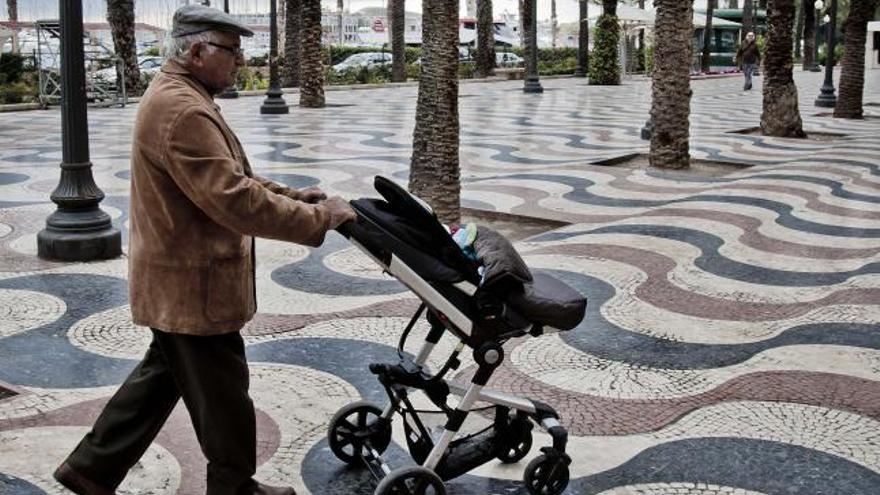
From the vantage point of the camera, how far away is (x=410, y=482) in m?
3.22

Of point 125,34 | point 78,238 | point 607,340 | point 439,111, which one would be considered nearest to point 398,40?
point 125,34

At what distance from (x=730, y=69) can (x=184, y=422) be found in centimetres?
5051

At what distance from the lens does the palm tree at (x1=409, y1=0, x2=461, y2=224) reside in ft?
26.4

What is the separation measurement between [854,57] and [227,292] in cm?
1787

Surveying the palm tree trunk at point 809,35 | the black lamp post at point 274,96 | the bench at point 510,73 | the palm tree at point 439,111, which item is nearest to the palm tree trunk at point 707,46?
the palm tree trunk at point 809,35

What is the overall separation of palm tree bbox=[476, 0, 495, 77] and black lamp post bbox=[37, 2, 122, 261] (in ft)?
106

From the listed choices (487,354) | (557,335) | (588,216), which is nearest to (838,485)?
(487,354)

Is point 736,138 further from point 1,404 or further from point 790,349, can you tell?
point 1,404

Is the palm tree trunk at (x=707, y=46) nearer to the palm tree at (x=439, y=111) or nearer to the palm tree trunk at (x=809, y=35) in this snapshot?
the palm tree trunk at (x=809, y=35)

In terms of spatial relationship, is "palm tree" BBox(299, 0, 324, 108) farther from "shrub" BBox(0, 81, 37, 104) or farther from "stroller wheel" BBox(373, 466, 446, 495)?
"stroller wheel" BBox(373, 466, 446, 495)

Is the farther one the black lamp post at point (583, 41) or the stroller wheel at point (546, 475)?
the black lamp post at point (583, 41)

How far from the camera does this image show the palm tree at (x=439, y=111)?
8055mm

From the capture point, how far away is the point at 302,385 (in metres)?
4.52

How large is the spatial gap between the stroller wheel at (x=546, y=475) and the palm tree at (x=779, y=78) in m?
13.2
